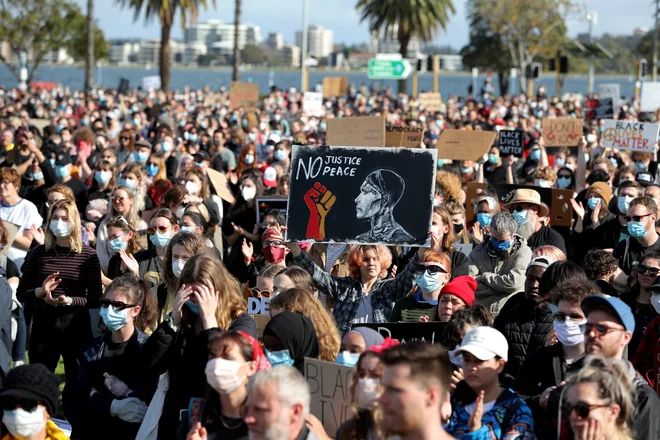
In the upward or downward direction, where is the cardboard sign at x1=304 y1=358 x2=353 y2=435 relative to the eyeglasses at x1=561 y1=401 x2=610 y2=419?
downward

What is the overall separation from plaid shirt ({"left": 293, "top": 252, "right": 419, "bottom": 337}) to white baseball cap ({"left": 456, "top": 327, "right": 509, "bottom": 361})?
2.00 metres

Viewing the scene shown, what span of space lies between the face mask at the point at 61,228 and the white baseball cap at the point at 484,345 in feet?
13.2

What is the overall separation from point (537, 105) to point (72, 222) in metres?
28.0

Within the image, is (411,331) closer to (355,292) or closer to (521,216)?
(355,292)

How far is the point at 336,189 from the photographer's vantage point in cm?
745

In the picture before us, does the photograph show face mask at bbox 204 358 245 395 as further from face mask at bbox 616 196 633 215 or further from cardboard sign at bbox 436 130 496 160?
cardboard sign at bbox 436 130 496 160

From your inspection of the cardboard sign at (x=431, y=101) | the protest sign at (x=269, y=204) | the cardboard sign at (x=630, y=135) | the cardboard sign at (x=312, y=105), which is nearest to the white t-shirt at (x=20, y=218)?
the protest sign at (x=269, y=204)

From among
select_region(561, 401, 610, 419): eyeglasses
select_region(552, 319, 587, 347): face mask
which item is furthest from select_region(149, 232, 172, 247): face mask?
select_region(561, 401, 610, 419): eyeglasses

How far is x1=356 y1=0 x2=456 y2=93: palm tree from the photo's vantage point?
155 ft

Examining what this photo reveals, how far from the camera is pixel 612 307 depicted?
4.77m

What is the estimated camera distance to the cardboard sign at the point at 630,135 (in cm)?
1419

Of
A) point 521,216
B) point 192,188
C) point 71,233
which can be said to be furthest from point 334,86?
point 71,233

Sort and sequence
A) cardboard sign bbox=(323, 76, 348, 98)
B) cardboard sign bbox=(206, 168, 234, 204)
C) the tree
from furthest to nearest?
the tree → cardboard sign bbox=(323, 76, 348, 98) → cardboard sign bbox=(206, 168, 234, 204)

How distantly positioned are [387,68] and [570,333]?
86.0 ft
